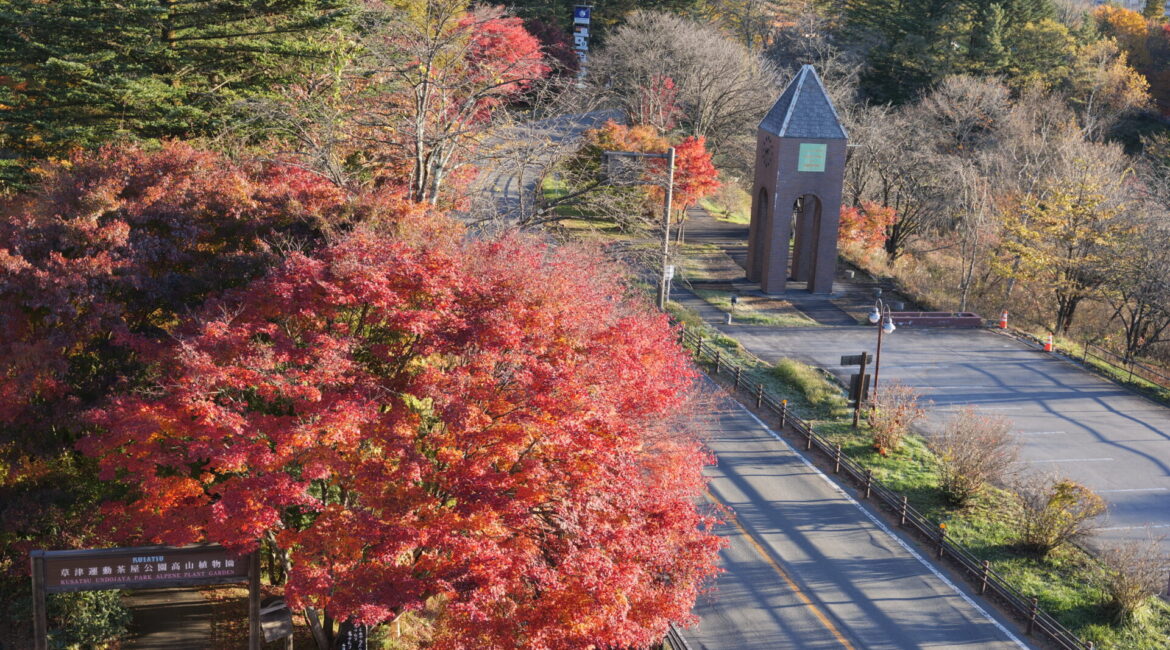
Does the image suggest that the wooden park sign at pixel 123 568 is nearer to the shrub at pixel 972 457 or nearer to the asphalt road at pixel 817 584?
the asphalt road at pixel 817 584

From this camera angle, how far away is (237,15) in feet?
77.5

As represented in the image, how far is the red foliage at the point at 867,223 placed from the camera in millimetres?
42406

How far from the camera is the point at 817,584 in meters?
17.7

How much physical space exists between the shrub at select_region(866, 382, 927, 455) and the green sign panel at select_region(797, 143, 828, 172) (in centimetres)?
1341

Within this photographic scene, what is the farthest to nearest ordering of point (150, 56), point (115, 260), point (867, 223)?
point (867, 223) < point (150, 56) < point (115, 260)

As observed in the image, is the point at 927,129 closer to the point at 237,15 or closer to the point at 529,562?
the point at 237,15

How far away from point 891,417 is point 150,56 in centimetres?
2090

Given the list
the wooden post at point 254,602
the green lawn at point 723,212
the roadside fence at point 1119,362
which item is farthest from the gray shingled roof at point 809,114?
the wooden post at point 254,602

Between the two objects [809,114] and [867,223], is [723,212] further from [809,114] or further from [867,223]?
[809,114]

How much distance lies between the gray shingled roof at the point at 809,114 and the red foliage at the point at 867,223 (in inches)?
258

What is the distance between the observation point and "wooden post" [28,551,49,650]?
39.2 ft

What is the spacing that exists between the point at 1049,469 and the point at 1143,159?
138ft

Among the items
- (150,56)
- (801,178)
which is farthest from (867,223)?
(150,56)

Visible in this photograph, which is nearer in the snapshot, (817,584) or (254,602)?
(254,602)
